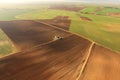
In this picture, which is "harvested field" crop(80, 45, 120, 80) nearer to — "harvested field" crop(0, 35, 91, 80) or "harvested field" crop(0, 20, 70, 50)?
"harvested field" crop(0, 35, 91, 80)

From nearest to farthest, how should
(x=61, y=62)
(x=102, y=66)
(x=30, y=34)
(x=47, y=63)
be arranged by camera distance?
(x=47, y=63)
(x=102, y=66)
(x=61, y=62)
(x=30, y=34)

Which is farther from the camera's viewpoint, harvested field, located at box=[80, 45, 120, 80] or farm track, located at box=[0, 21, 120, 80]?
harvested field, located at box=[80, 45, 120, 80]

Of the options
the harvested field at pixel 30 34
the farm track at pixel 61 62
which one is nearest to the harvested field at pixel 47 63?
the farm track at pixel 61 62

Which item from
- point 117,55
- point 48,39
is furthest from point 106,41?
point 48,39

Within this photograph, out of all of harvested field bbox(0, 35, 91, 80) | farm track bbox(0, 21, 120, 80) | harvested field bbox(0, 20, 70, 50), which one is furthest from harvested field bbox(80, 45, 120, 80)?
harvested field bbox(0, 20, 70, 50)

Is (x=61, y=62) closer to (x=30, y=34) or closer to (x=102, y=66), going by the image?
(x=102, y=66)

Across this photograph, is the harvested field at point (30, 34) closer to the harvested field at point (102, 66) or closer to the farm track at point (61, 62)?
the farm track at point (61, 62)

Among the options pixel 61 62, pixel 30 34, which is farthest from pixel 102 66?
pixel 30 34

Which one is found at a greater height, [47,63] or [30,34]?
[47,63]

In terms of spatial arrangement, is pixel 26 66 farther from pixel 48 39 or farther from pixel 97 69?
pixel 48 39
